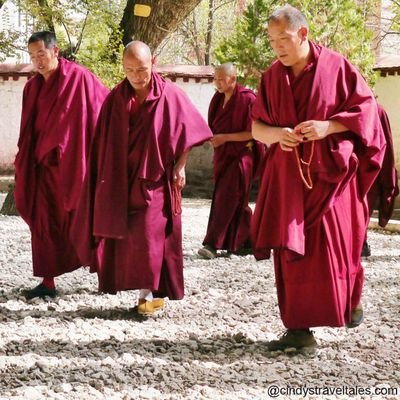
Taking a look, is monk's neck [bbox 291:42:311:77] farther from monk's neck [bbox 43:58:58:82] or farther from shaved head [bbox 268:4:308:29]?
monk's neck [bbox 43:58:58:82]

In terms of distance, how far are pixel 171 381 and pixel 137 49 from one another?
73.6 inches

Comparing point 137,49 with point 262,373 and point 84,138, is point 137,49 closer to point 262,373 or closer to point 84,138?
point 84,138

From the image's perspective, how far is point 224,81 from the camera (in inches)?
257

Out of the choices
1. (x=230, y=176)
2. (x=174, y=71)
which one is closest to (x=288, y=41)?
(x=230, y=176)

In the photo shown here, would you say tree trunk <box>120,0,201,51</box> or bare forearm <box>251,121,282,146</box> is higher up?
tree trunk <box>120,0,201,51</box>

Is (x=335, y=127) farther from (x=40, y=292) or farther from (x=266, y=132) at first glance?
(x=40, y=292)

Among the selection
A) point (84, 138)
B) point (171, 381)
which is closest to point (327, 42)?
point (84, 138)

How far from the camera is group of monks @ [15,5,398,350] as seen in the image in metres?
3.58

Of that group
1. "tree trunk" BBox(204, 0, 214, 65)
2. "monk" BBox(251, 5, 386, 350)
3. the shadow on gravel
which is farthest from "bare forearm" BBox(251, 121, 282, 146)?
"tree trunk" BBox(204, 0, 214, 65)

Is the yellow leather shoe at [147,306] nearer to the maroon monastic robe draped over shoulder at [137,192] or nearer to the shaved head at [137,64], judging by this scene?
the maroon monastic robe draped over shoulder at [137,192]

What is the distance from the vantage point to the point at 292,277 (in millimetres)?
3619

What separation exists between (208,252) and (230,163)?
0.81 meters

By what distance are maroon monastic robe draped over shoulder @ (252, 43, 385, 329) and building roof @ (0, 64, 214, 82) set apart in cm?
1024

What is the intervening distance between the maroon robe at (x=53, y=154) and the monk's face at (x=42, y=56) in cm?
7
